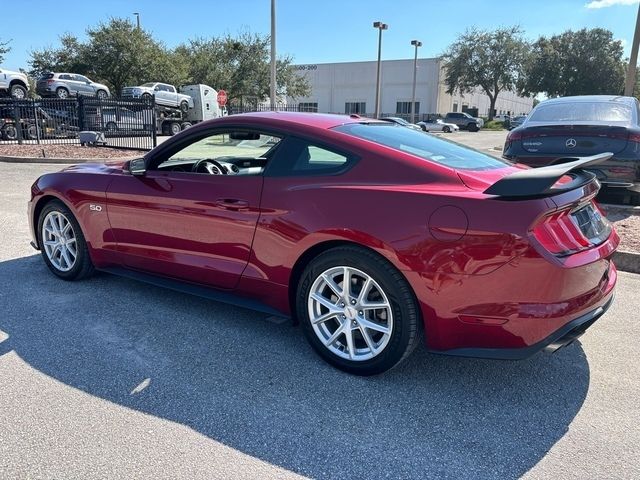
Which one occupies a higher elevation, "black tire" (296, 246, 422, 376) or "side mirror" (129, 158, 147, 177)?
"side mirror" (129, 158, 147, 177)

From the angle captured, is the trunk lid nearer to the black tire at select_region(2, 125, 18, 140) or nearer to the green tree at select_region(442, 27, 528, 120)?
the black tire at select_region(2, 125, 18, 140)

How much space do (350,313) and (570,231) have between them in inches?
50.4

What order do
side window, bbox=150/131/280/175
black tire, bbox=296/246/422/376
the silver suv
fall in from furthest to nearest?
the silver suv
side window, bbox=150/131/280/175
black tire, bbox=296/246/422/376

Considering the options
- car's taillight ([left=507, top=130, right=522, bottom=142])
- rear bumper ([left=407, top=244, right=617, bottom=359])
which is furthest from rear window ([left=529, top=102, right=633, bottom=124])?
rear bumper ([left=407, top=244, right=617, bottom=359])

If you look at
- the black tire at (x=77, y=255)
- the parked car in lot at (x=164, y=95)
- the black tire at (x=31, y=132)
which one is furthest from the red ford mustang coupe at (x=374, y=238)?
the parked car in lot at (x=164, y=95)

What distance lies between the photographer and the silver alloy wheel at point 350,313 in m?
2.94

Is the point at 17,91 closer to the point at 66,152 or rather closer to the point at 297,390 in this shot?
the point at 66,152

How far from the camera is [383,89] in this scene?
2694 inches

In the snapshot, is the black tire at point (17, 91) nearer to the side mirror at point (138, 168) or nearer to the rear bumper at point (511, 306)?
the side mirror at point (138, 168)

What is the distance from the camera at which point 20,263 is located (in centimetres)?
510

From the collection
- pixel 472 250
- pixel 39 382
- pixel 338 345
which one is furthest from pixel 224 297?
pixel 472 250

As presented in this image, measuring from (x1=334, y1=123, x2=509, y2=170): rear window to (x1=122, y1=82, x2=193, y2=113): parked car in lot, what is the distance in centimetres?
2873

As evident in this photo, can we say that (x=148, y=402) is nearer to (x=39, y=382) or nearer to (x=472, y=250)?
(x=39, y=382)

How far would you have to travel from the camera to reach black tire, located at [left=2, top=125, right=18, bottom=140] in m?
19.6
